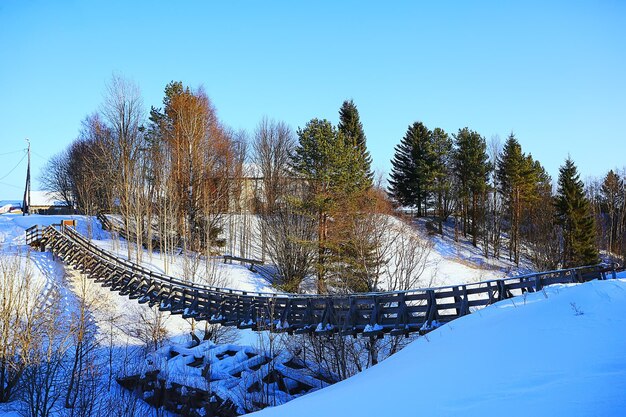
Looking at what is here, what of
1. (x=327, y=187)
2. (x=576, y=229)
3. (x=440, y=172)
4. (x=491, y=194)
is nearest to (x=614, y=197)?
(x=491, y=194)

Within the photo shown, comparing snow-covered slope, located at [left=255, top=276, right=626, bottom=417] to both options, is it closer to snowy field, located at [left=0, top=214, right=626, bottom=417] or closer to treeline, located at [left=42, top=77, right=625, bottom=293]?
Answer: snowy field, located at [left=0, top=214, right=626, bottom=417]

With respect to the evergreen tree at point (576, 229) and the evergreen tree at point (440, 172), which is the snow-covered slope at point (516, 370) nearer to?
the evergreen tree at point (576, 229)

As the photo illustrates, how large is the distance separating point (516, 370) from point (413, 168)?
4492 centimetres

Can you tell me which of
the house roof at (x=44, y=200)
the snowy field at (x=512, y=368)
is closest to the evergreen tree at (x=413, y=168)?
the snowy field at (x=512, y=368)

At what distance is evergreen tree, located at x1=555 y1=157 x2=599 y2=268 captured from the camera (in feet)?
108

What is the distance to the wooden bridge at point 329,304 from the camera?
12352 millimetres

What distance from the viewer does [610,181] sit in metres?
51.4

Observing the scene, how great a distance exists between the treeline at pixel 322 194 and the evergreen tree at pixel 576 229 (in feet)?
0.28

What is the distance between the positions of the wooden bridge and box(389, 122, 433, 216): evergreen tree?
101 feet

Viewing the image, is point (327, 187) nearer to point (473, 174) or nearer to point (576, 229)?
point (576, 229)

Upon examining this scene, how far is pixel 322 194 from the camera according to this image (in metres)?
29.5

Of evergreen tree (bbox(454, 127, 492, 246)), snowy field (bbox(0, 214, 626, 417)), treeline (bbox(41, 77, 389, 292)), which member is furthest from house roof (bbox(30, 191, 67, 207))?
snowy field (bbox(0, 214, 626, 417))

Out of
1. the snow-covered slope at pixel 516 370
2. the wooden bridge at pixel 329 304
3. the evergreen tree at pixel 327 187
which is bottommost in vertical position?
the wooden bridge at pixel 329 304

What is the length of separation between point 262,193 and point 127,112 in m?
16.1
